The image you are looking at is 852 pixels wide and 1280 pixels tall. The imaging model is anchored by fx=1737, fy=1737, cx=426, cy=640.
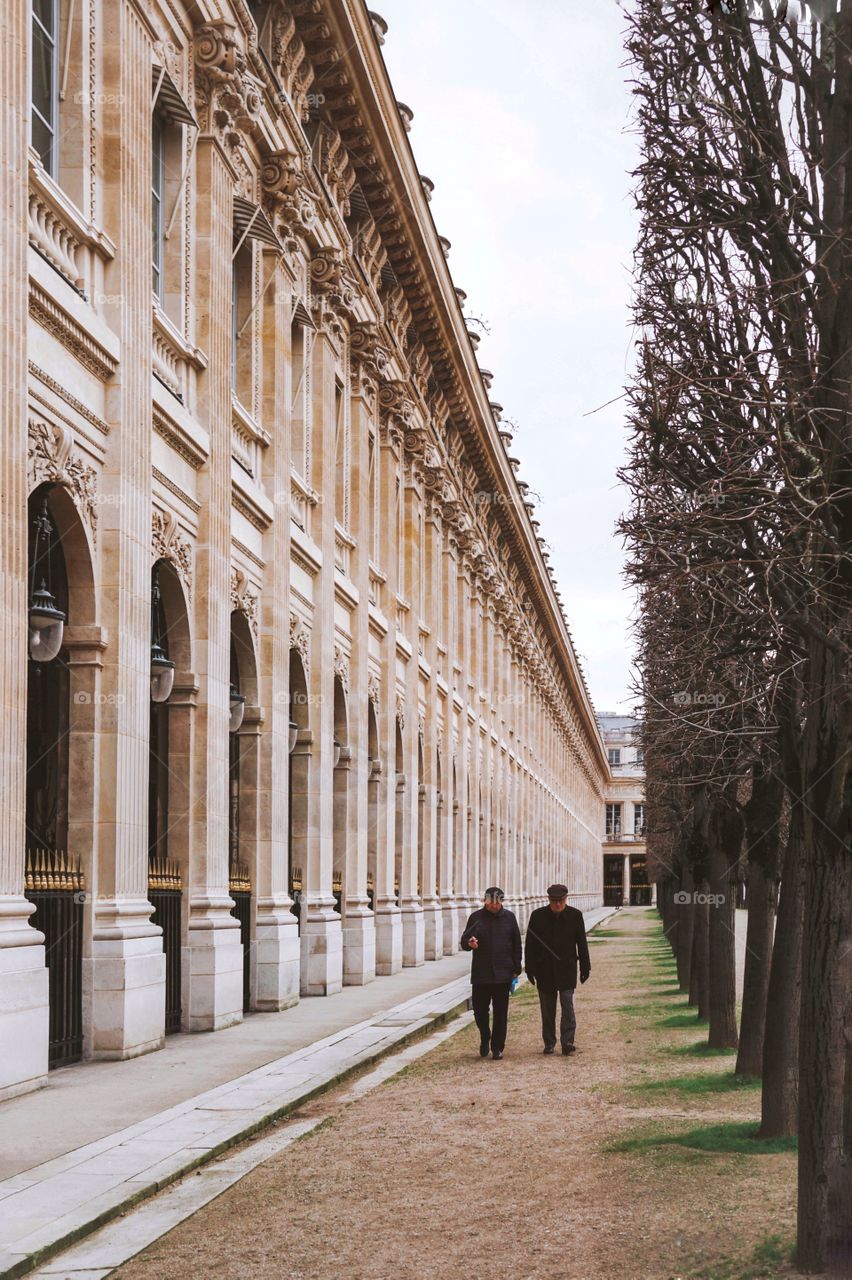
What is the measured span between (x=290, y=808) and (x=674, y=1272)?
60.9ft

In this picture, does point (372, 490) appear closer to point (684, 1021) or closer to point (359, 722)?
point (359, 722)

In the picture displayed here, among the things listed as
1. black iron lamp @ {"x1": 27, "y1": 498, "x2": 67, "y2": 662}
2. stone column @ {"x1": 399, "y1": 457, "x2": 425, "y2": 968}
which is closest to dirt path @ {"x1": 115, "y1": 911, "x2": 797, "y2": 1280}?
black iron lamp @ {"x1": 27, "y1": 498, "x2": 67, "y2": 662}

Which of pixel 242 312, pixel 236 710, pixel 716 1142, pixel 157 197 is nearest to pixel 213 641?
pixel 236 710

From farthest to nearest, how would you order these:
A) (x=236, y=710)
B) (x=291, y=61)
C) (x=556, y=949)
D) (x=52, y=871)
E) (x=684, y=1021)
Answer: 1. (x=291, y=61)
2. (x=236, y=710)
3. (x=684, y=1021)
4. (x=556, y=949)
5. (x=52, y=871)

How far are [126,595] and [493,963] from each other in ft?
16.7

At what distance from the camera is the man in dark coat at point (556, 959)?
56.1 feet

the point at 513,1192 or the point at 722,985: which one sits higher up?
the point at 722,985

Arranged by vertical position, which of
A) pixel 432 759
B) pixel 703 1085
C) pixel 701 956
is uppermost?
pixel 432 759

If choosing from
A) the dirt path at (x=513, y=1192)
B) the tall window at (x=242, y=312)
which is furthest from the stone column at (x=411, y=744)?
the dirt path at (x=513, y=1192)

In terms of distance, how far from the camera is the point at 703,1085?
551 inches

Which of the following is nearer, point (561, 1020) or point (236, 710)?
point (561, 1020)

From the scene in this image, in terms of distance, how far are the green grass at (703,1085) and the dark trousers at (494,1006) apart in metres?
2.32

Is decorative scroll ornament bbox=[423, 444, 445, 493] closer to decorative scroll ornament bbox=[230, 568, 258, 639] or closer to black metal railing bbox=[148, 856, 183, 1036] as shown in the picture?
decorative scroll ornament bbox=[230, 568, 258, 639]

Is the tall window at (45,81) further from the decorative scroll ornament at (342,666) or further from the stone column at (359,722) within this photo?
the stone column at (359,722)
